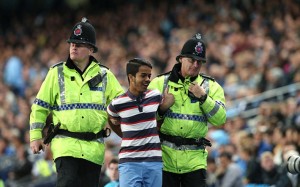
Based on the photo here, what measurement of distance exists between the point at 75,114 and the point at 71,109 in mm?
66

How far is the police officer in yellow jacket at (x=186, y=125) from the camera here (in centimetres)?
965

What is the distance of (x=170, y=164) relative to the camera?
969 centimetres

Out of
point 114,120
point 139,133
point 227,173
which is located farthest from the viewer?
point 227,173

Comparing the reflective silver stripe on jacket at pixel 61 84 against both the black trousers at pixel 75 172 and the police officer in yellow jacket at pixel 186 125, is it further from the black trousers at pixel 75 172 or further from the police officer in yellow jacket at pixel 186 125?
the police officer in yellow jacket at pixel 186 125

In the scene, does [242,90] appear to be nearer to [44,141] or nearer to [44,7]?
[44,141]

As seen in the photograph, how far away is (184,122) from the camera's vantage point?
31.7ft

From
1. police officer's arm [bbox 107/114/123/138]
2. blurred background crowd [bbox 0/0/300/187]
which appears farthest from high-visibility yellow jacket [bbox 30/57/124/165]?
blurred background crowd [bbox 0/0/300/187]

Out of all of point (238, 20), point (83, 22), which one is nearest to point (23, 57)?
point (238, 20)

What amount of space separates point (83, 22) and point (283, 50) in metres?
8.97

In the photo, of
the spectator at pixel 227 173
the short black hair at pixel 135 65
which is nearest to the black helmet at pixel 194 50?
the short black hair at pixel 135 65

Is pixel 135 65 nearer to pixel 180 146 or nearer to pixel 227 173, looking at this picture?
pixel 180 146

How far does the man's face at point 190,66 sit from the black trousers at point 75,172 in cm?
132

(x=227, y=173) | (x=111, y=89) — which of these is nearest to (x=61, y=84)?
(x=111, y=89)

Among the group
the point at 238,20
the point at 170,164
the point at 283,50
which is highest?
the point at 238,20
